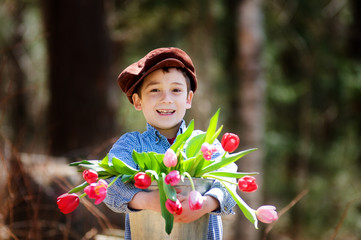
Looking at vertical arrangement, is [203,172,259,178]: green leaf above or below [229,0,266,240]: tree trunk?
below

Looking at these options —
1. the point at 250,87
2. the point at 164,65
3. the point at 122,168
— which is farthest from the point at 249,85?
the point at 122,168

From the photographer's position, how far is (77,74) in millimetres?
5352

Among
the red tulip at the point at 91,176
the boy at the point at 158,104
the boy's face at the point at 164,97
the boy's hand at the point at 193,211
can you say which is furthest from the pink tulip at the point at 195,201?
the boy's face at the point at 164,97

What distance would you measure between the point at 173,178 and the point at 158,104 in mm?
441

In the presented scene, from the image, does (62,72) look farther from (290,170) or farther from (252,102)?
(290,170)

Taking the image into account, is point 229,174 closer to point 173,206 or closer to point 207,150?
point 207,150

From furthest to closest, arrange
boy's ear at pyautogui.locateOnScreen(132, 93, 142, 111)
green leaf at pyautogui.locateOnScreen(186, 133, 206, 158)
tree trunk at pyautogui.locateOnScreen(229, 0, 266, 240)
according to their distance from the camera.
→ tree trunk at pyautogui.locateOnScreen(229, 0, 266, 240)
boy's ear at pyautogui.locateOnScreen(132, 93, 142, 111)
green leaf at pyautogui.locateOnScreen(186, 133, 206, 158)

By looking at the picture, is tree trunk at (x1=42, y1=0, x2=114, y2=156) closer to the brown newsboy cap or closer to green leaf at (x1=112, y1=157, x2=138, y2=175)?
the brown newsboy cap

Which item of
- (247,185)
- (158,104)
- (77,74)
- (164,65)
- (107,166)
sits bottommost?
(247,185)

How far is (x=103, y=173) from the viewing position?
1.78 metres

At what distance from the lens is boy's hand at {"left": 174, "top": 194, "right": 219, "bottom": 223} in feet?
5.47

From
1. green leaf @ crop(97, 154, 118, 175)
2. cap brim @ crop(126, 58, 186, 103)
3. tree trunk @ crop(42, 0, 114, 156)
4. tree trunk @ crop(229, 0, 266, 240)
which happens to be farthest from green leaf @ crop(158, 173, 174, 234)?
tree trunk @ crop(229, 0, 266, 240)

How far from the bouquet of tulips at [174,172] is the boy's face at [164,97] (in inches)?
7.3

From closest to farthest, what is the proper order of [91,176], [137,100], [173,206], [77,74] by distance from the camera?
[173,206] → [91,176] → [137,100] → [77,74]
